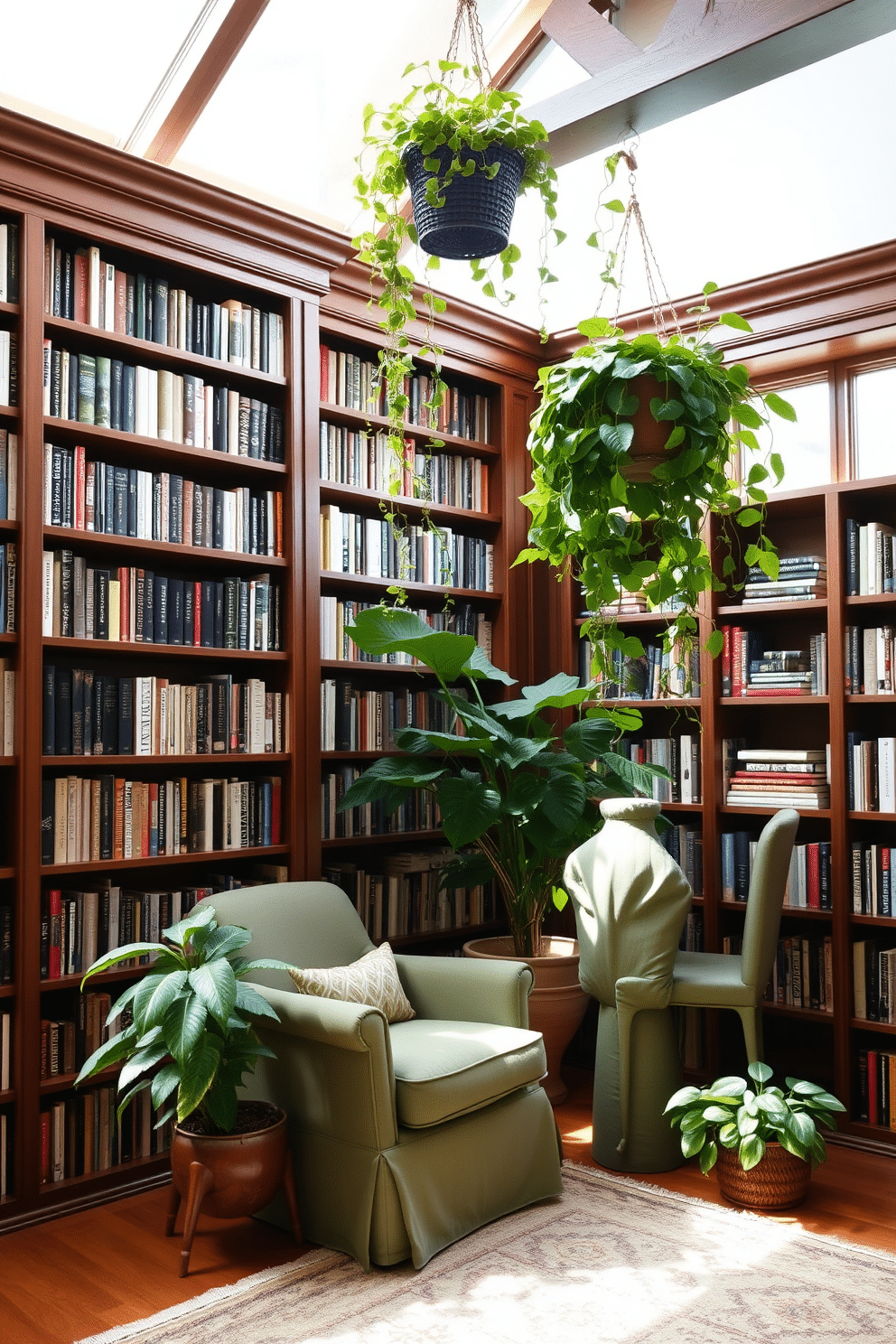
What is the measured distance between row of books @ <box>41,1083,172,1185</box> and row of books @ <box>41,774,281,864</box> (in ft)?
2.10

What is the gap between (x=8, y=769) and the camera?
3018 mm

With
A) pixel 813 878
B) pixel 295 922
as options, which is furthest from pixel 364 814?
pixel 813 878

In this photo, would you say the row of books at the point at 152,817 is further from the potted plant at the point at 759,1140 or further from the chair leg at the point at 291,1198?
the potted plant at the point at 759,1140

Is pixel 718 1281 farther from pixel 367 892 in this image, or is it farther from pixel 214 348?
pixel 214 348

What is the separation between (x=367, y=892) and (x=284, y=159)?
2289 millimetres

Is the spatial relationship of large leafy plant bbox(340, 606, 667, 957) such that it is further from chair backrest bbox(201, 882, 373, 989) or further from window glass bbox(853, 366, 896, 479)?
window glass bbox(853, 366, 896, 479)

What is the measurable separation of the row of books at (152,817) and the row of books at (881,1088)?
198 cm

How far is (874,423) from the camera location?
3.88 m

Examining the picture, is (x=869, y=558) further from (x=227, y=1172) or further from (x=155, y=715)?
(x=227, y=1172)

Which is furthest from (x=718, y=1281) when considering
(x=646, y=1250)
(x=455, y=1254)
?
(x=455, y=1254)

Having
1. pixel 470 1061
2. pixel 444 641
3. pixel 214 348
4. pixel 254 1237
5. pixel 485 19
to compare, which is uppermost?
pixel 485 19

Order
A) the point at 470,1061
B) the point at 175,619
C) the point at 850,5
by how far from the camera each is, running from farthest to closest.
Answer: the point at 175,619 → the point at 470,1061 → the point at 850,5

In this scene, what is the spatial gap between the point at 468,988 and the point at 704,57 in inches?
89.5

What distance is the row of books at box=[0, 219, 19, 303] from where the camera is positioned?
118 inches
